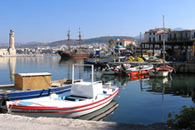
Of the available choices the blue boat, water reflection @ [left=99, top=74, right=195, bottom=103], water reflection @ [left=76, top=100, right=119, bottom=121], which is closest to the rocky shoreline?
the blue boat

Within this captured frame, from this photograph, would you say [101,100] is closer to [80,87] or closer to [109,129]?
[80,87]

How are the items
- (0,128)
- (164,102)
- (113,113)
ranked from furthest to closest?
(164,102)
(113,113)
(0,128)

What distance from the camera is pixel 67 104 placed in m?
12.0

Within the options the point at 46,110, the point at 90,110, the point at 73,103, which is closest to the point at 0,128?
the point at 46,110

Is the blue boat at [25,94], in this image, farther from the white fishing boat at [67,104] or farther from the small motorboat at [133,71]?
the small motorboat at [133,71]

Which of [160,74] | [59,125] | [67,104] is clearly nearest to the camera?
[59,125]

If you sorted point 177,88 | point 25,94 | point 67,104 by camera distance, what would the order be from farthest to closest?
1. point 177,88
2. point 25,94
3. point 67,104

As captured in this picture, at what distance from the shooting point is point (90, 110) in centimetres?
1310

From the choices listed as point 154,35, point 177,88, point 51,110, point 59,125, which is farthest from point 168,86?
point 154,35

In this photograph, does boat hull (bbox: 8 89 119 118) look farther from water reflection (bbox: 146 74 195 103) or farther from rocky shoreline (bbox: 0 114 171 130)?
water reflection (bbox: 146 74 195 103)

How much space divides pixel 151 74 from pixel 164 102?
16787 millimetres

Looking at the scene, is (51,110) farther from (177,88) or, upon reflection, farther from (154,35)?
(154,35)

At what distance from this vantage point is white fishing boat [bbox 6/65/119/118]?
1115 cm

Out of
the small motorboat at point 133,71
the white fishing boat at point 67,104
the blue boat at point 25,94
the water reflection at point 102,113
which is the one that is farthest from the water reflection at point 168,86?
the blue boat at point 25,94
